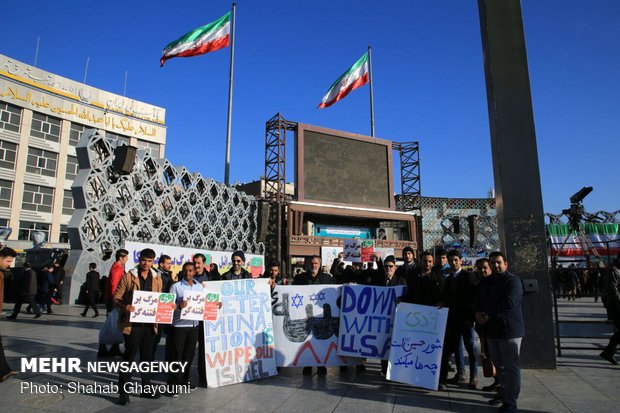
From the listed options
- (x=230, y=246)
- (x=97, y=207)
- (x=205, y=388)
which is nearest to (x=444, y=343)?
(x=205, y=388)

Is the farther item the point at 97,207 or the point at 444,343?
the point at 97,207

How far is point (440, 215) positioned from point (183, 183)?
110 ft

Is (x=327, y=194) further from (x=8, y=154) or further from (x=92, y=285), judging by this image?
(x=8, y=154)

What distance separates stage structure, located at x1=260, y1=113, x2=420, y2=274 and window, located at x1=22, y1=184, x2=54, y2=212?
74.3 feet

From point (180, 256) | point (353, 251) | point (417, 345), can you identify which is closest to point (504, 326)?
point (417, 345)

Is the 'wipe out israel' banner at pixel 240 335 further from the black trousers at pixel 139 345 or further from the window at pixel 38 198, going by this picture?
the window at pixel 38 198

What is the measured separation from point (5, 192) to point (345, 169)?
30539 millimetres

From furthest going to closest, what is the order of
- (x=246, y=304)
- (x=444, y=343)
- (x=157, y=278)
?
(x=246, y=304) < (x=444, y=343) < (x=157, y=278)

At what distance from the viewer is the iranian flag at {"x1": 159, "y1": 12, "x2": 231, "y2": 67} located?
2244cm

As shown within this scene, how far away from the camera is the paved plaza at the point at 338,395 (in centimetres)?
492

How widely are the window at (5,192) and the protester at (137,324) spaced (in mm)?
39496

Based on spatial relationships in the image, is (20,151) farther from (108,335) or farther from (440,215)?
(440,215)

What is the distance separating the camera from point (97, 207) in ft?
51.9

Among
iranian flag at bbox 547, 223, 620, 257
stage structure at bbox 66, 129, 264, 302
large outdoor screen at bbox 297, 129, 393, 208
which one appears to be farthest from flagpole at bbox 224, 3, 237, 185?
iranian flag at bbox 547, 223, 620, 257
